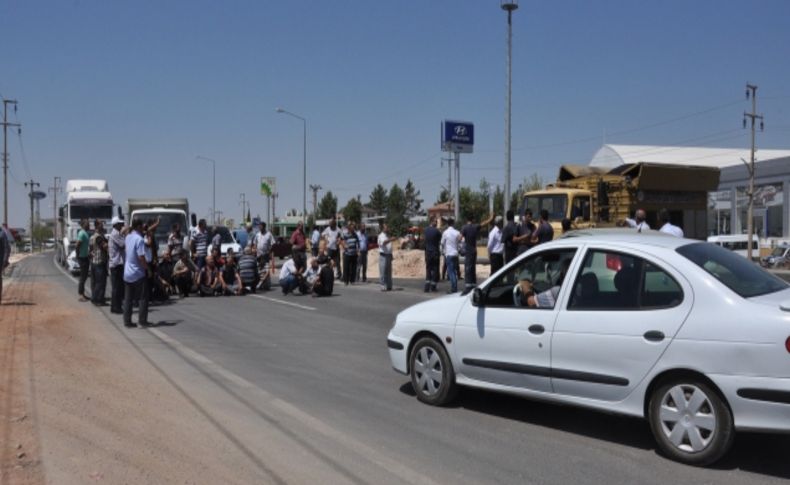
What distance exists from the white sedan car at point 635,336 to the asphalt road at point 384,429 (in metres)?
0.34

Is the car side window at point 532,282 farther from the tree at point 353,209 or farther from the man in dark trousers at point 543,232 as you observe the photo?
the tree at point 353,209

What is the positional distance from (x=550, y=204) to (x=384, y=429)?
14.1 metres

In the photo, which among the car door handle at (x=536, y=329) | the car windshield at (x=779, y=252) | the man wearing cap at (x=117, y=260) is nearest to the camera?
the car door handle at (x=536, y=329)

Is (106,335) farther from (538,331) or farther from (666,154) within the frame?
(666,154)

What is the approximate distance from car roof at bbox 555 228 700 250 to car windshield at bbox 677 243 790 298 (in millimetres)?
113

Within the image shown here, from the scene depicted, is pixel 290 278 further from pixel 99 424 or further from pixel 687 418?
pixel 687 418

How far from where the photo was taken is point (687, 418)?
16.2 ft

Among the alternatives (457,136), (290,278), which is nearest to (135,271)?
(290,278)

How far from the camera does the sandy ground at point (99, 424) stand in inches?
190

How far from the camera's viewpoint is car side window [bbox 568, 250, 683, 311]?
520cm

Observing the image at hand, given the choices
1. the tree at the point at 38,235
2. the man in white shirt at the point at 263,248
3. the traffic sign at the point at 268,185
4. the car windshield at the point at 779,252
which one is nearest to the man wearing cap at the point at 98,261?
the man in white shirt at the point at 263,248

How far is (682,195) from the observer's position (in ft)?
64.5

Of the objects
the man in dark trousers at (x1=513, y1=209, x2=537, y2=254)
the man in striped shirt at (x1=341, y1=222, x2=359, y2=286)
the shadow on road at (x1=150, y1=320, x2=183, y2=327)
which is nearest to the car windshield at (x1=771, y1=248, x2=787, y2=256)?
the man in striped shirt at (x1=341, y1=222, x2=359, y2=286)

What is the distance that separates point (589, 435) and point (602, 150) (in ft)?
214
